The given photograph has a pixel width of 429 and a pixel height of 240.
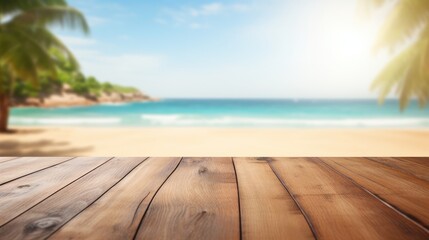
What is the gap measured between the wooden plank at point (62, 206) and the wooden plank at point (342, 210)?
62 cm

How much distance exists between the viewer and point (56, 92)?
1251 inches

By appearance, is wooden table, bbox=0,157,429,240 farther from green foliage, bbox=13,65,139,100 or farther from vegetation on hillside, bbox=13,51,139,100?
green foliage, bbox=13,65,139,100

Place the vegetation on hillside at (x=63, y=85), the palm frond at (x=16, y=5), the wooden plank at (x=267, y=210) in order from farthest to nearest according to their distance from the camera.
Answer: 1. the vegetation on hillside at (x=63, y=85)
2. the palm frond at (x=16, y=5)
3. the wooden plank at (x=267, y=210)

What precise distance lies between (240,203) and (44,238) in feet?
1.63

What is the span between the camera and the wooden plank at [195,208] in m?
0.70

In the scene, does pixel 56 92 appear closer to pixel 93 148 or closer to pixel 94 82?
pixel 94 82

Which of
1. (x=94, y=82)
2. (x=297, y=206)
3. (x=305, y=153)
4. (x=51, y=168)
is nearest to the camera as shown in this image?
(x=297, y=206)

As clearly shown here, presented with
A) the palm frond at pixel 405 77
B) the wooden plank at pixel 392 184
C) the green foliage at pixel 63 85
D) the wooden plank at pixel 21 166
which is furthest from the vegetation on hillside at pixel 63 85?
the wooden plank at pixel 392 184

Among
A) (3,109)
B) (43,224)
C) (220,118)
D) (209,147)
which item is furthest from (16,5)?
(220,118)

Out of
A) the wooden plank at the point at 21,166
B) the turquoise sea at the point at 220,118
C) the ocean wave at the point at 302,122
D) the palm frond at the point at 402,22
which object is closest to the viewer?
the wooden plank at the point at 21,166

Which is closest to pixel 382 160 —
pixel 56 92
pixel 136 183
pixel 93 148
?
pixel 136 183

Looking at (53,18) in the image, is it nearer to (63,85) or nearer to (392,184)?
(392,184)

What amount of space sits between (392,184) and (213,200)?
65 cm

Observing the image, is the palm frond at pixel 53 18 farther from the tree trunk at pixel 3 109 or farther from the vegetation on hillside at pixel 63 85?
the vegetation on hillside at pixel 63 85
